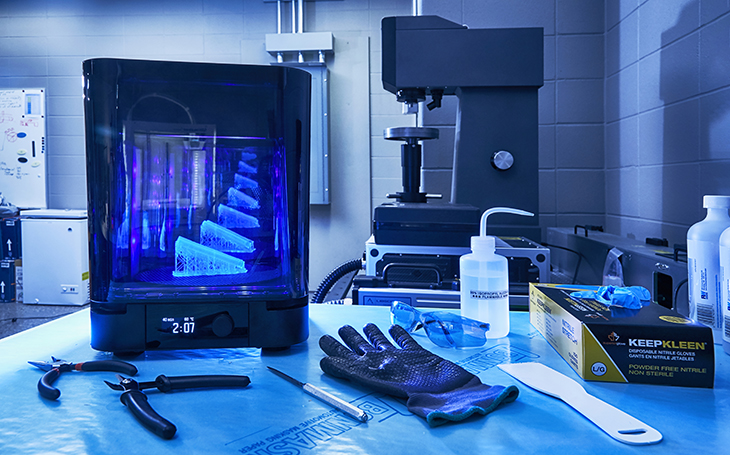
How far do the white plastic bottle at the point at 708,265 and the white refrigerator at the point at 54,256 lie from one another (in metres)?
3.87

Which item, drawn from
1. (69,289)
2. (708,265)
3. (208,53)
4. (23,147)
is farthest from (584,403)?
(23,147)

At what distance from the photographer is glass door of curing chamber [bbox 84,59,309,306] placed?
0.65 m

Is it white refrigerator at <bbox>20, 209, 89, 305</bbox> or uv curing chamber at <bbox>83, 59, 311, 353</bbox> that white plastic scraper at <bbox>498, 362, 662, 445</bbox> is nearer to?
uv curing chamber at <bbox>83, 59, 311, 353</bbox>

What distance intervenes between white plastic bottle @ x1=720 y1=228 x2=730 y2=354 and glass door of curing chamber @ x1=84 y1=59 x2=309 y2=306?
569 mm

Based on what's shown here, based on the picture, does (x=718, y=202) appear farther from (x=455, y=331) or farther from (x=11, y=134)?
(x=11, y=134)

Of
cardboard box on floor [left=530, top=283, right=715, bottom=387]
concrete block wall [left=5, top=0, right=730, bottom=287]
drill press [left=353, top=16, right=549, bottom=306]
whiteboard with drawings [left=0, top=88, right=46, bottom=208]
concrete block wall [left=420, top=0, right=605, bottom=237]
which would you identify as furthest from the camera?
whiteboard with drawings [left=0, top=88, right=46, bottom=208]

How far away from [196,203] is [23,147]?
4.13 meters

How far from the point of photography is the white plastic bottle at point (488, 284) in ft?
2.39

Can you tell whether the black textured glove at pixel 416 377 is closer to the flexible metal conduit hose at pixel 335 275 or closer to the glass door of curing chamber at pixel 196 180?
the glass door of curing chamber at pixel 196 180

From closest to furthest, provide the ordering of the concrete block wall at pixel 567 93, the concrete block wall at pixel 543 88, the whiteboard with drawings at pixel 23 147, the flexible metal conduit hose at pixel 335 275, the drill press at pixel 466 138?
the drill press at pixel 466 138, the concrete block wall at pixel 543 88, the flexible metal conduit hose at pixel 335 275, the concrete block wall at pixel 567 93, the whiteboard with drawings at pixel 23 147

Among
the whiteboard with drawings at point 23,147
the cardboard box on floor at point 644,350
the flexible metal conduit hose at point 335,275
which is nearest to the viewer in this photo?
the cardboard box on floor at point 644,350

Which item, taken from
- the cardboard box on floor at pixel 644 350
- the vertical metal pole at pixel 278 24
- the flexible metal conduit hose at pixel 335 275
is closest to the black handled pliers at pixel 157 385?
the cardboard box on floor at pixel 644 350

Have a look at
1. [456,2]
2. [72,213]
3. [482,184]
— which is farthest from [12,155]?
[482,184]

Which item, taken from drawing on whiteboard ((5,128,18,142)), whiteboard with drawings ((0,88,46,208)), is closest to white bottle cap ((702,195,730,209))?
whiteboard with drawings ((0,88,46,208))
